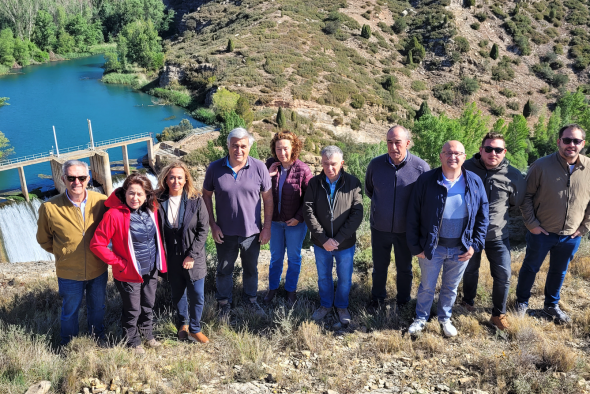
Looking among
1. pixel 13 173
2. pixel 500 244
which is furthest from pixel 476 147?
pixel 13 173

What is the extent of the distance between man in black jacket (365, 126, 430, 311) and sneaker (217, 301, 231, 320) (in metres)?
1.92

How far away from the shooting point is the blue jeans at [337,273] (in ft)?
16.6

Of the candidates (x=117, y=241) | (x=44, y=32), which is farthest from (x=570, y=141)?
(x=44, y=32)

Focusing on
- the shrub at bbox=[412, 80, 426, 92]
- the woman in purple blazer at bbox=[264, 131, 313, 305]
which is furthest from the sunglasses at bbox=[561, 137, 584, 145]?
the shrub at bbox=[412, 80, 426, 92]

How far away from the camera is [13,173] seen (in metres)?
26.2

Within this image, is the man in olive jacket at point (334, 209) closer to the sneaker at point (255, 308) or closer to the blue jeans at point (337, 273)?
the blue jeans at point (337, 273)

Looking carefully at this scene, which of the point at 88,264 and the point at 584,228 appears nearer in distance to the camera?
the point at 88,264

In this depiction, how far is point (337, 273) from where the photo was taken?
5.16 metres

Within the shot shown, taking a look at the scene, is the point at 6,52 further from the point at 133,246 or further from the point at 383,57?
the point at 133,246

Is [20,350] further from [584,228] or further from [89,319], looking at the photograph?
[584,228]

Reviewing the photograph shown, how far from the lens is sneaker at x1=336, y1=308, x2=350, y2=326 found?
16.6 feet

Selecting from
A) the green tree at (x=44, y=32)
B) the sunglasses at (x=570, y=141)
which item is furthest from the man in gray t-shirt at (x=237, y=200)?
the green tree at (x=44, y=32)

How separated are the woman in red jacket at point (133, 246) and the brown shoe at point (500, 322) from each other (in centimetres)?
366

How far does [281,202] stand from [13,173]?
26774 mm
